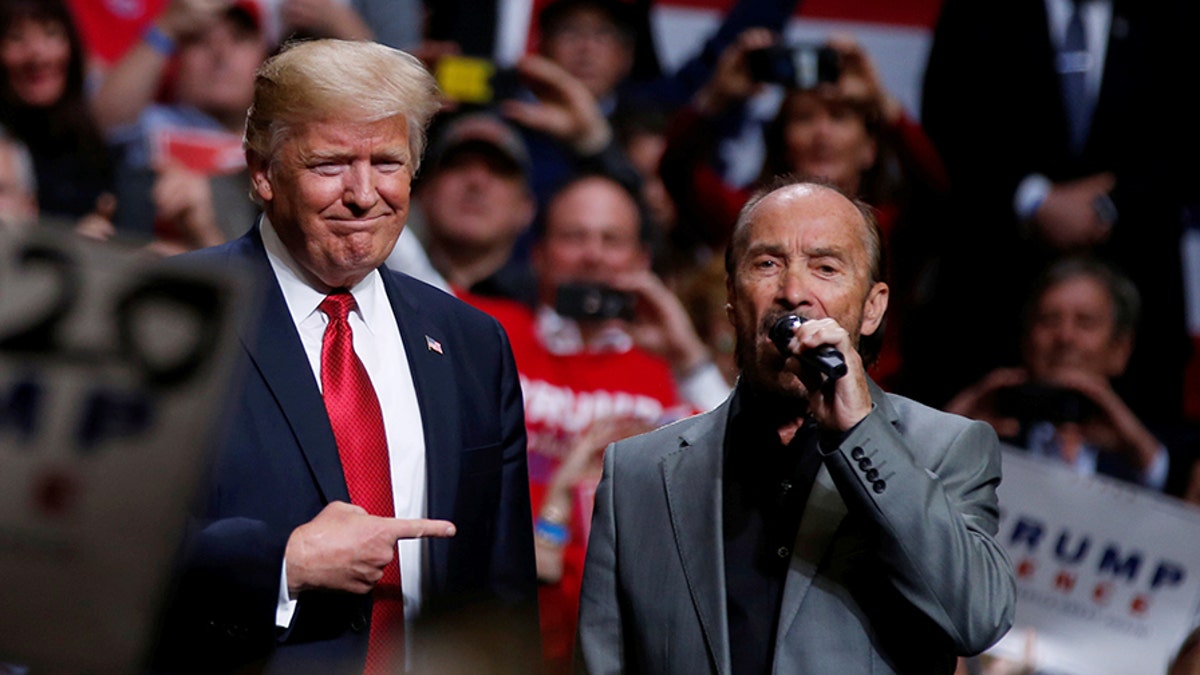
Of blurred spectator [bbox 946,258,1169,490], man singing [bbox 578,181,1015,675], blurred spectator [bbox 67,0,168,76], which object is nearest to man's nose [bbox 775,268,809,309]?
man singing [bbox 578,181,1015,675]

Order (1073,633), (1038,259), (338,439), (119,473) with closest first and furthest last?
(119,473), (338,439), (1073,633), (1038,259)

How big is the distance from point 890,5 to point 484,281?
5.74 ft

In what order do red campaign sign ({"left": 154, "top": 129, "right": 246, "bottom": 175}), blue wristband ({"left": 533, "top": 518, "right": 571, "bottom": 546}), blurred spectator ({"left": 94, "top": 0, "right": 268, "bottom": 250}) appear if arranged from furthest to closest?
red campaign sign ({"left": 154, "top": 129, "right": 246, "bottom": 175}) → blurred spectator ({"left": 94, "top": 0, "right": 268, "bottom": 250}) → blue wristband ({"left": 533, "top": 518, "right": 571, "bottom": 546})

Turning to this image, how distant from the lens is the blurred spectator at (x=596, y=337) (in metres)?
3.97

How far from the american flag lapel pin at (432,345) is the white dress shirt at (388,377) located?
39 mm

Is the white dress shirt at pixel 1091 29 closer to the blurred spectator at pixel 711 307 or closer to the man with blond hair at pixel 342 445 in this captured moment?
the blurred spectator at pixel 711 307

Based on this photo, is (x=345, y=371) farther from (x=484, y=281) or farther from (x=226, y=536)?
(x=484, y=281)

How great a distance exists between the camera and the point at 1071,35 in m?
4.74

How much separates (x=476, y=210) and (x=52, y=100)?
3.94 feet

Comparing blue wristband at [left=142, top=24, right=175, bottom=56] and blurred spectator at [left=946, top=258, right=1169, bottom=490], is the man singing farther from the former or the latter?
blue wristband at [left=142, top=24, right=175, bottom=56]

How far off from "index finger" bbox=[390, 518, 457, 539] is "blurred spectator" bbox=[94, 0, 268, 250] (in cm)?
222

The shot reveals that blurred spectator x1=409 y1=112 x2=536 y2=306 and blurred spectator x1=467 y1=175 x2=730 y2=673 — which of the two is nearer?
blurred spectator x1=467 y1=175 x2=730 y2=673

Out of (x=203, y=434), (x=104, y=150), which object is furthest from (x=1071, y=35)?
(x=203, y=434)

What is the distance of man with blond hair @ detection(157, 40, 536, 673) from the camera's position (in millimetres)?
1921
